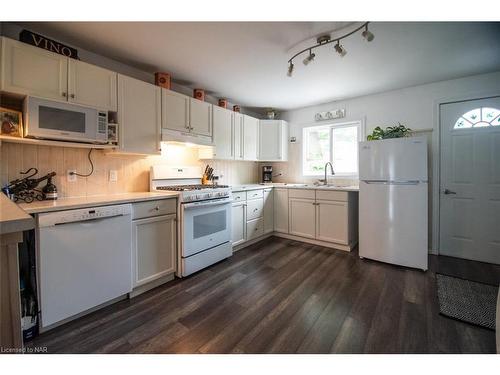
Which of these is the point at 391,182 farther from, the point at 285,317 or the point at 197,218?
the point at 197,218

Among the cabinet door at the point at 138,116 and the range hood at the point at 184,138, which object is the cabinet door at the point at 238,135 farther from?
the cabinet door at the point at 138,116

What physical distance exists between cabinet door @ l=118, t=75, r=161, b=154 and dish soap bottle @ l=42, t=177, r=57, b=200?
0.64m

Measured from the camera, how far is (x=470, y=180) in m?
2.83

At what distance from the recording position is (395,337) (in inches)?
59.6

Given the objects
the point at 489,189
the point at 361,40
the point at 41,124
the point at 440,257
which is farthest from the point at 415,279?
the point at 41,124

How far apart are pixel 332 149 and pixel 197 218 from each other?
267 centimetres

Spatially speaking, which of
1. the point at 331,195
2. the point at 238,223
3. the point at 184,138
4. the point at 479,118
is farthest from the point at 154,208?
the point at 479,118

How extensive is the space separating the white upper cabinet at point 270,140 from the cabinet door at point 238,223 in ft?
4.09

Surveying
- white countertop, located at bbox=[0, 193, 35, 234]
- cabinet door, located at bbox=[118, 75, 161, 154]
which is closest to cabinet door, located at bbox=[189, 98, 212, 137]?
cabinet door, located at bbox=[118, 75, 161, 154]

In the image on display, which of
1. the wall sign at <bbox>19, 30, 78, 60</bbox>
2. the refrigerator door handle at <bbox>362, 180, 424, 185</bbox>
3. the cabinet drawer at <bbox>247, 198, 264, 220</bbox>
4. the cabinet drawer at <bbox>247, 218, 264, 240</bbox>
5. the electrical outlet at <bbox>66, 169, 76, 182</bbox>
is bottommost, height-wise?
the cabinet drawer at <bbox>247, 218, 264, 240</bbox>

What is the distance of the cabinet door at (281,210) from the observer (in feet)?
12.2

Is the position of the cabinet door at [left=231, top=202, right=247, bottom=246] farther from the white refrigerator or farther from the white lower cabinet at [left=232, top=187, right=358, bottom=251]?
the white refrigerator

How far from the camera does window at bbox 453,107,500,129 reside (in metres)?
2.70
